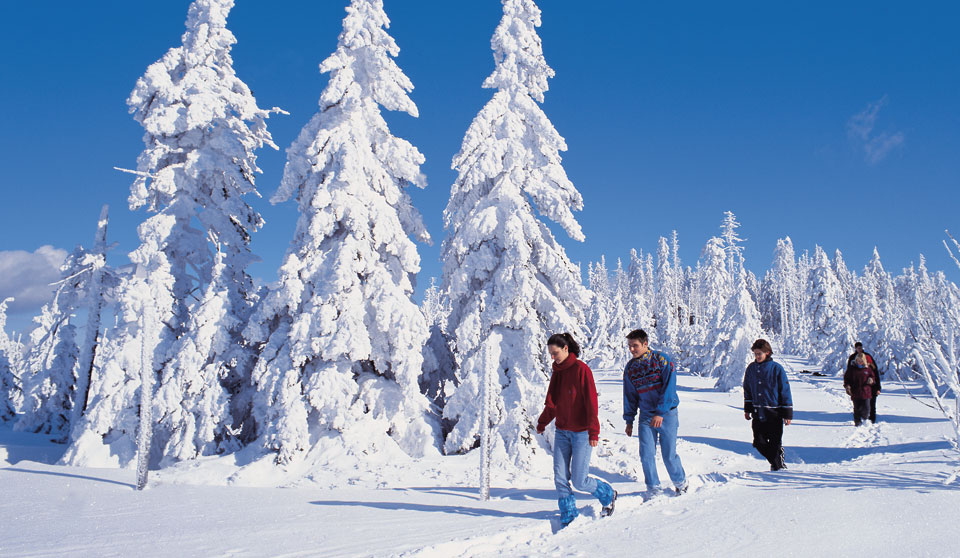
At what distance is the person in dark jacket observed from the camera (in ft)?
43.6

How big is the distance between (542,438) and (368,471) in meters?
3.93

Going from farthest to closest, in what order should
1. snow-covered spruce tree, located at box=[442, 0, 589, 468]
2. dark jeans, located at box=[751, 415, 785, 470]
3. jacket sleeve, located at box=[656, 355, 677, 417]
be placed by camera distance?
snow-covered spruce tree, located at box=[442, 0, 589, 468] → dark jeans, located at box=[751, 415, 785, 470] → jacket sleeve, located at box=[656, 355, 677, 417]

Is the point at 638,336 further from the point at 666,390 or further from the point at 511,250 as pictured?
the point at 511,250

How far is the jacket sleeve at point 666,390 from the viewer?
21.0 feet

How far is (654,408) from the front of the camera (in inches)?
257

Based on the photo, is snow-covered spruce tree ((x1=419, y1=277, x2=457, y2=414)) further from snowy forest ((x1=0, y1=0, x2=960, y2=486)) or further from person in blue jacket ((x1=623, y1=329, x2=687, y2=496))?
person in blue jacket ((x1=623, y1=329, x2=687, y2=496))

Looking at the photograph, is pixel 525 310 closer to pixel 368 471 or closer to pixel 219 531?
pixel 368 471

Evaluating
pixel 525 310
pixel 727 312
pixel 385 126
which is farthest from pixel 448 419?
pixel 727 312

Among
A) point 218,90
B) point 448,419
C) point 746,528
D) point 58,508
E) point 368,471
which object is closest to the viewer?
point 746,528

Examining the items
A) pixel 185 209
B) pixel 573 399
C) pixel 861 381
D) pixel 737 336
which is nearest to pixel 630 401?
pixel 573 399

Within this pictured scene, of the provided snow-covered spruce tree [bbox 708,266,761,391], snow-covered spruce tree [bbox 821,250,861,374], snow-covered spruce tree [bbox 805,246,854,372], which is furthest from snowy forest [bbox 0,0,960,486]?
snow-covered spruce tree [bbox 805,246,854,372]

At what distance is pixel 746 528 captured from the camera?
4.64 metres

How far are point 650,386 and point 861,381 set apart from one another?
10183 millimetres

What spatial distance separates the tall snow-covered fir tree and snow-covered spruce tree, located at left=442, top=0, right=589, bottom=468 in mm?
6173
